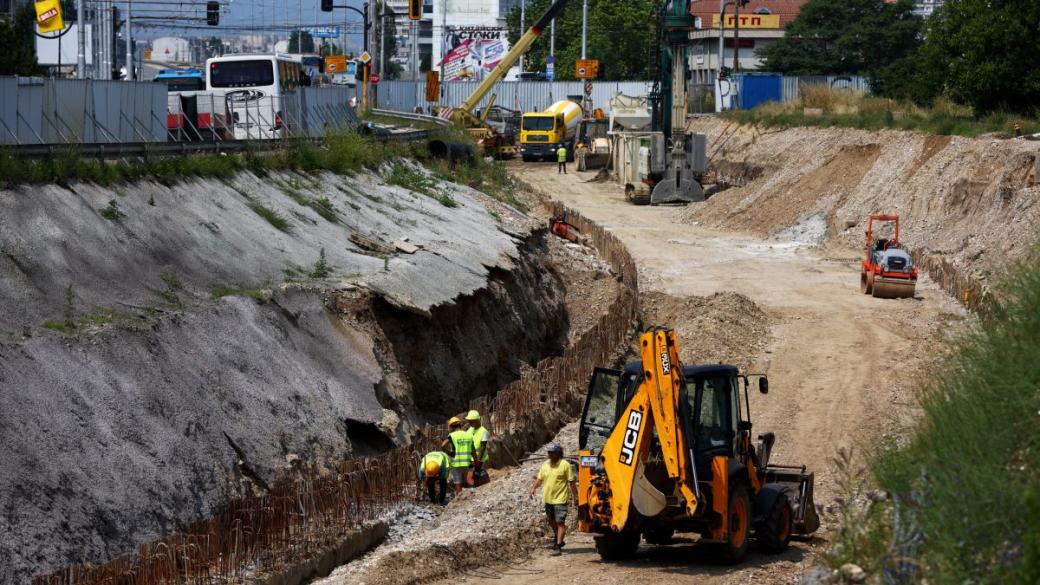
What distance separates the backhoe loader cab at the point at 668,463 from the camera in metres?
14.2

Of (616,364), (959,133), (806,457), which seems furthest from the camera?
(959,133)

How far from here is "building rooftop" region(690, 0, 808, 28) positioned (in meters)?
120

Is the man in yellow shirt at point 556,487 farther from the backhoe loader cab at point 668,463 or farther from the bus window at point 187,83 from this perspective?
the bus window at point 187,83

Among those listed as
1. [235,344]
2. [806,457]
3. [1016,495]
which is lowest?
[806,457]

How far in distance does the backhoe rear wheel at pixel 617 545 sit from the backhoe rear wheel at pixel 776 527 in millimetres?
1379

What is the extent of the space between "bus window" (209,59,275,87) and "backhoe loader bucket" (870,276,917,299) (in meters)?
17.0

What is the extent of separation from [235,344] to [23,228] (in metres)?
3.35

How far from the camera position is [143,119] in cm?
2869

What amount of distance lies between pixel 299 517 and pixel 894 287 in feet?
74.1

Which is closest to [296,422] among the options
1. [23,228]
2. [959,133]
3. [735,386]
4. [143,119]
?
[23,228]

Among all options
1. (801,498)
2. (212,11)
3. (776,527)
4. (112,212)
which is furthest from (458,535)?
(212,11)

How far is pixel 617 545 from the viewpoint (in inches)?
597

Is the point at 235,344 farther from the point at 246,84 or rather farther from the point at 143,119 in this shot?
the point at 246,84

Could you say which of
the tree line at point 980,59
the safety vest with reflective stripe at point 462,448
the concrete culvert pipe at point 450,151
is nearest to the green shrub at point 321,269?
the safety vest with reflective stripe at point 462,448
